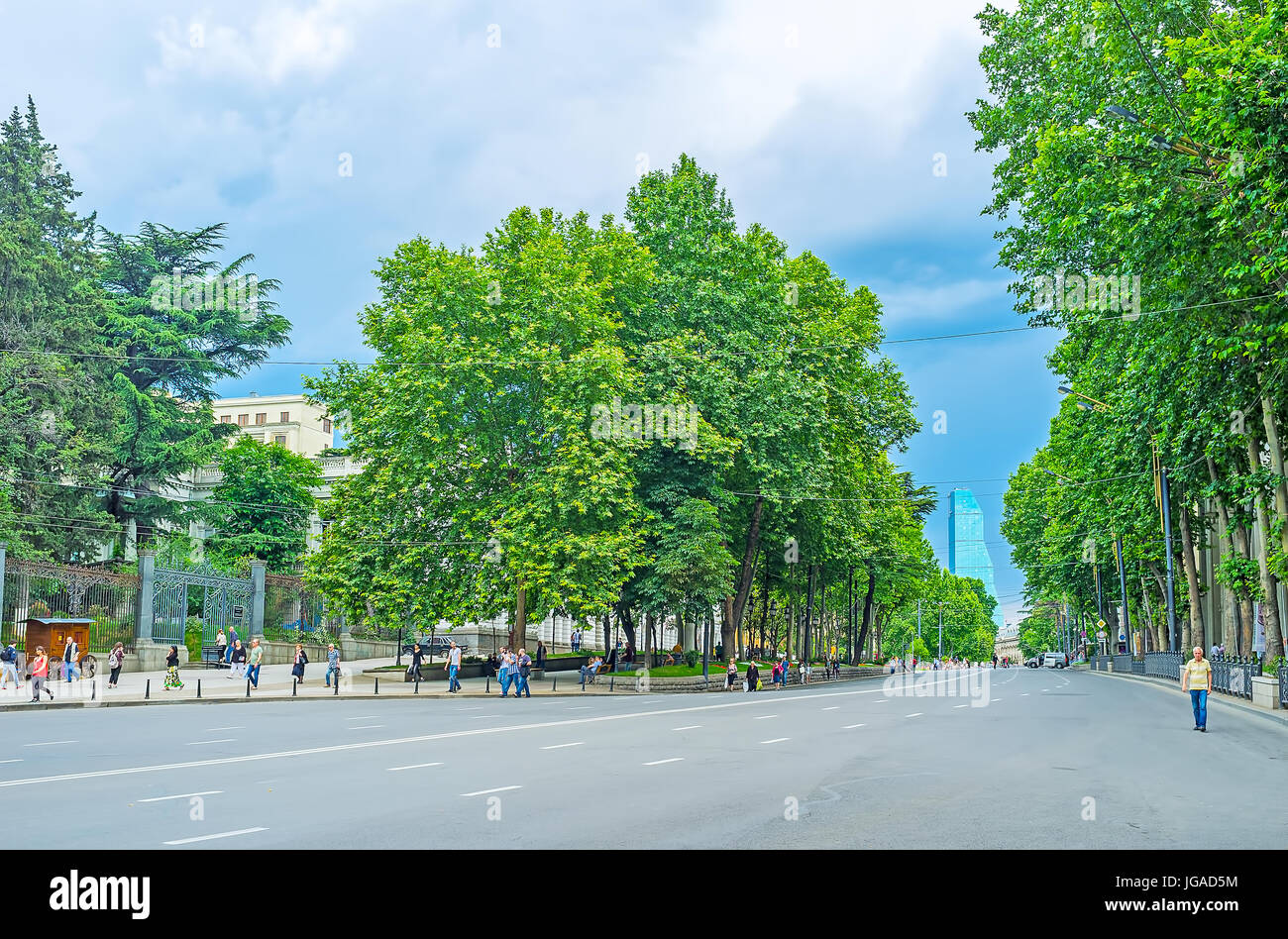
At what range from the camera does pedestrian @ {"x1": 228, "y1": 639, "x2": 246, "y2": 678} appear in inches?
1663

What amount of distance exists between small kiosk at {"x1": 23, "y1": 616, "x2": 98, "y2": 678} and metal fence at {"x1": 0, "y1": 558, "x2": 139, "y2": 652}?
1768 millimetres

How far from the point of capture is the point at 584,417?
119ft

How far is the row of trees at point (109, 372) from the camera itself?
150ft

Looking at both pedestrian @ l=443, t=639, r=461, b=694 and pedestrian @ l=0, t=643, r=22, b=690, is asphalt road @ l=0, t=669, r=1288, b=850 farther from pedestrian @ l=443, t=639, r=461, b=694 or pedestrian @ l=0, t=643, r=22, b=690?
pedestrian @ l=443, t=639, r=461, b=694

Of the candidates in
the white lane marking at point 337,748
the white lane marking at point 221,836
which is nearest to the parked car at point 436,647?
the white lane marking at point 337,748

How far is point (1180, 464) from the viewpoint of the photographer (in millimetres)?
29078

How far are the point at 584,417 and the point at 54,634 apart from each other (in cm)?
1893

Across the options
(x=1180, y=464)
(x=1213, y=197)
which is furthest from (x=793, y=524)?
(x=1213, y=197)

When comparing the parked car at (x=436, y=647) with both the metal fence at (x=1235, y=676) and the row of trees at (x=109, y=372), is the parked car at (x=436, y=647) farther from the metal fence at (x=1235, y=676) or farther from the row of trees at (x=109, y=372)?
the metal fence at (x=1235, y=676)

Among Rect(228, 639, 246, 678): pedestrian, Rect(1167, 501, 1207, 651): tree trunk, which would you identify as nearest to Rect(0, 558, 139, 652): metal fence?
Rect(228, 639, 246, 678): pedestrian

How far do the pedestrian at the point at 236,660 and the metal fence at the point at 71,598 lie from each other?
4293mm
